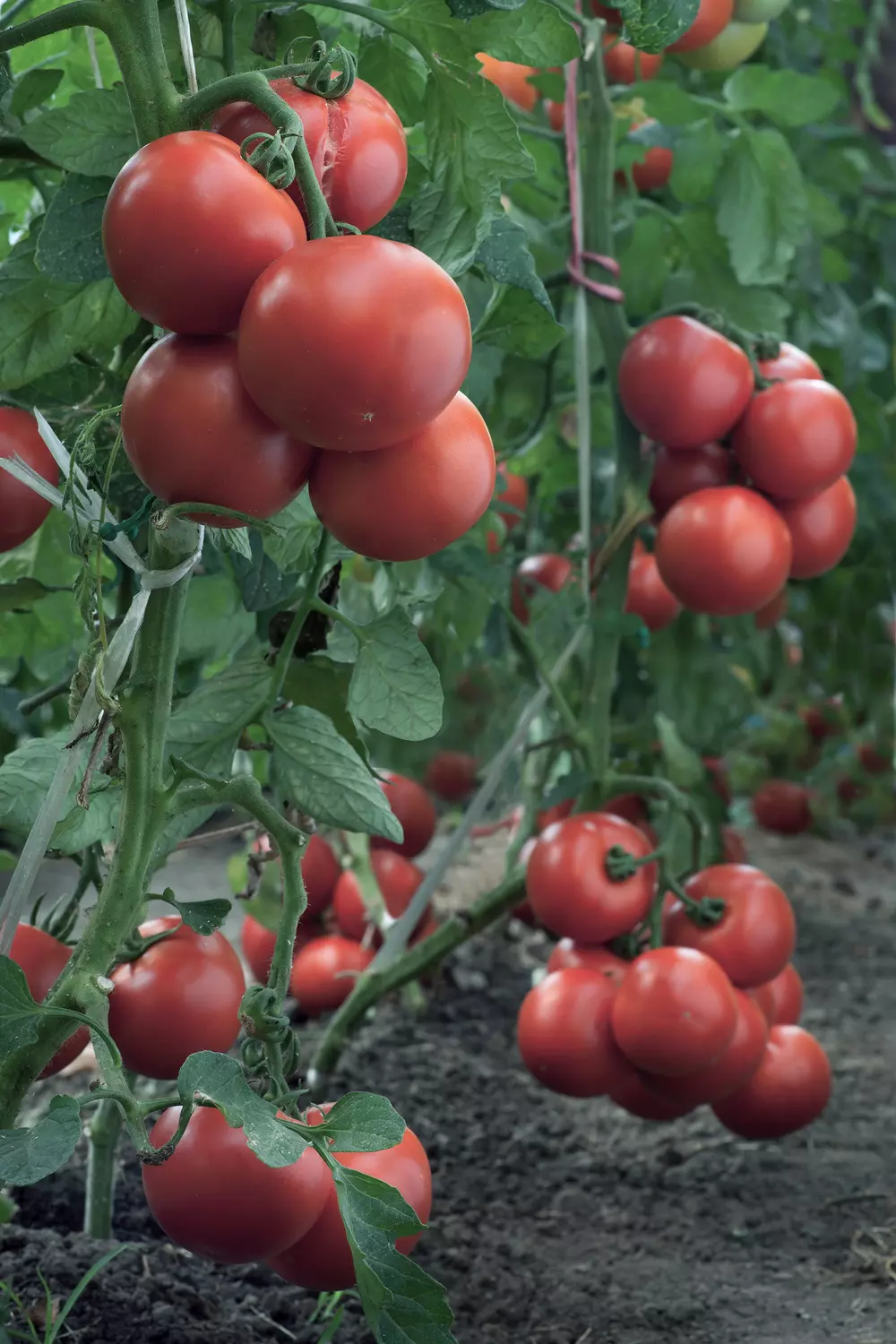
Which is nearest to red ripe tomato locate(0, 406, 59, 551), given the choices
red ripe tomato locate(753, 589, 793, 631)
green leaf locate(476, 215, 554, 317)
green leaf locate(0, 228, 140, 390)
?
green leaf locate(0, 228, 140, 390)

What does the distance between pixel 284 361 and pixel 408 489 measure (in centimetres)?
7

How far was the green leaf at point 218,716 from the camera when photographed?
775 millimetres

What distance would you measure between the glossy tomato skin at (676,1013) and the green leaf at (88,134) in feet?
2.17

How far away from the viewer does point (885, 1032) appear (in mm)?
1751

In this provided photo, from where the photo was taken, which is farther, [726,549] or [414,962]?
[414,962]

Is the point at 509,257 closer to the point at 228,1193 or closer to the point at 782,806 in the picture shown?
the point at 228,1193

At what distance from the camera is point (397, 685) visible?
29.5 inches

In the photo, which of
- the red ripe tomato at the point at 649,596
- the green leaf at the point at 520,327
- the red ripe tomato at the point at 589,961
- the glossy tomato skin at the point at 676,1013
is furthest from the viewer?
the red ripe tomato at the point at 649,596

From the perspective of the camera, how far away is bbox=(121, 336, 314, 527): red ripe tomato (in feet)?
1.75

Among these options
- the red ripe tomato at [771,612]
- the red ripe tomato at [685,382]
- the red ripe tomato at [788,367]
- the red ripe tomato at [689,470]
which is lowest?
the red ripe tomato at [771,612]

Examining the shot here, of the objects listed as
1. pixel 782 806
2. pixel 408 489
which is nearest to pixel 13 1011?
pixel 408 489

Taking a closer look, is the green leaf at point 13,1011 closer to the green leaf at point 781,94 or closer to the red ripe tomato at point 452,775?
the green leaf at point 781,94

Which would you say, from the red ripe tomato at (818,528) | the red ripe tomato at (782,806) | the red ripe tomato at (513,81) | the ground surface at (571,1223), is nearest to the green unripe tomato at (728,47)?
the red ripe tomato at (513,81)

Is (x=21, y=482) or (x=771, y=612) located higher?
(x=21, y=482)
